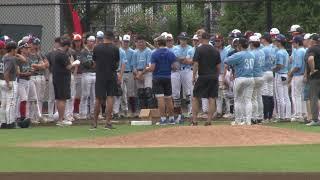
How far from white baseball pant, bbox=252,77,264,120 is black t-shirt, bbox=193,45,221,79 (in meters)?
1.04

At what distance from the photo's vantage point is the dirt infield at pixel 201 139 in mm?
14117

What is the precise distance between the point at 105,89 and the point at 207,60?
2.33m

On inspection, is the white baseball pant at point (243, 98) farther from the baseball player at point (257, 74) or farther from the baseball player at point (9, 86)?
the baseball player at point (9, 86)

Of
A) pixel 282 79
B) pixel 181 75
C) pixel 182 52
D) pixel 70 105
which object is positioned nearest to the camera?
pixel 282 79

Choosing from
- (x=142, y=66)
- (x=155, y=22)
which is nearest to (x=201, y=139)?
(x=142, y=66)

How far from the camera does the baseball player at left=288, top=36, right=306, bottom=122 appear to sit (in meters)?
18.8

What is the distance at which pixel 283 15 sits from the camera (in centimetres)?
2916

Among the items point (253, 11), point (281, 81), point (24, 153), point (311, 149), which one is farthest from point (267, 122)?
point (253, 11)

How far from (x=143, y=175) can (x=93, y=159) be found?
2.18m

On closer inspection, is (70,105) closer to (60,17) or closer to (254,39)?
(254,39)

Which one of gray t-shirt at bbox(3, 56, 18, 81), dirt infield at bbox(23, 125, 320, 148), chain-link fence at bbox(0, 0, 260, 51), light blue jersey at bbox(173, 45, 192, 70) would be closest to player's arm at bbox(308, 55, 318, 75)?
dirt infield at bbox(23, 125, 320, 148)

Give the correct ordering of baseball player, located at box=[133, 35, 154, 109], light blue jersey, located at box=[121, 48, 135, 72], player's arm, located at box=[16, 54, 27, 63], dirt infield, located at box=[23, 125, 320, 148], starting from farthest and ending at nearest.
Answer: light blue jersey, located at box=[121, 48, 135, 72], baseball player, located at box=[133, 35, 154, 109], player's arm, located at box=[16, 54, 27, 63], dirt infield, located at box=[23, 125, 320, 148]

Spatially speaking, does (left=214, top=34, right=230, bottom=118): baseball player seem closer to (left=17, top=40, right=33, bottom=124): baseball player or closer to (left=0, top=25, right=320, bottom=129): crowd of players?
(left=0, top=25, right=320, bottom=129): crowd of players

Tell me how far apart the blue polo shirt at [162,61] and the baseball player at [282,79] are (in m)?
2.65
